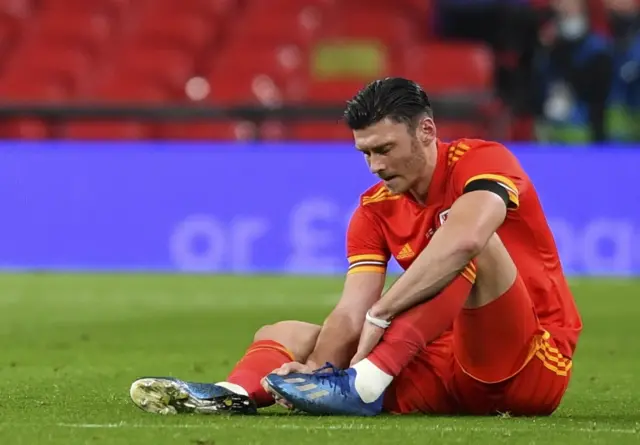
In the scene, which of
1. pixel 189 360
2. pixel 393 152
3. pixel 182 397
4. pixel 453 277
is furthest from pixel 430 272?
pixel 189 360

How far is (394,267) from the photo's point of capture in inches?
567

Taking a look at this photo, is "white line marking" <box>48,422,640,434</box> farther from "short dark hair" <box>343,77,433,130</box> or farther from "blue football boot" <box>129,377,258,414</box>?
"short dark hair" <box>343,77,433,130</box>

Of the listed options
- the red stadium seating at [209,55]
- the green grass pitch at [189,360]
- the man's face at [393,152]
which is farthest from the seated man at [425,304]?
the red stadium seating at [209,55]

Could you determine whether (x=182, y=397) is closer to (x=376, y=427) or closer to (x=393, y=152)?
(x=376, y=427)

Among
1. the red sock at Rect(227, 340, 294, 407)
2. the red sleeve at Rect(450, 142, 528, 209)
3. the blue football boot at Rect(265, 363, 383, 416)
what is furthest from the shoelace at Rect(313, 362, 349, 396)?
the red sleeve at Rect(450, 142, 528, 209)

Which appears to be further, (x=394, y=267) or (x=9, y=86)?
(x=9, y=86)

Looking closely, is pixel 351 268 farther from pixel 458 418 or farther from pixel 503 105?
pixel 503 105

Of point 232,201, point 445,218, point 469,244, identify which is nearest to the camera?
point 469,244

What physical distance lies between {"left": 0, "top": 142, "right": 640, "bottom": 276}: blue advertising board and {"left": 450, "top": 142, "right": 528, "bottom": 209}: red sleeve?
8796 mm

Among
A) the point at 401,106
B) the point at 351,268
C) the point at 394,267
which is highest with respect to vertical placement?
the point at 401,106

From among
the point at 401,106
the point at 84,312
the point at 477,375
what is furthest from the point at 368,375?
the point at 84,312

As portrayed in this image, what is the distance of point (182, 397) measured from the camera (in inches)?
204

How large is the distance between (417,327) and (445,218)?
0.41m

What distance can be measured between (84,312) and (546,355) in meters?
6.20
